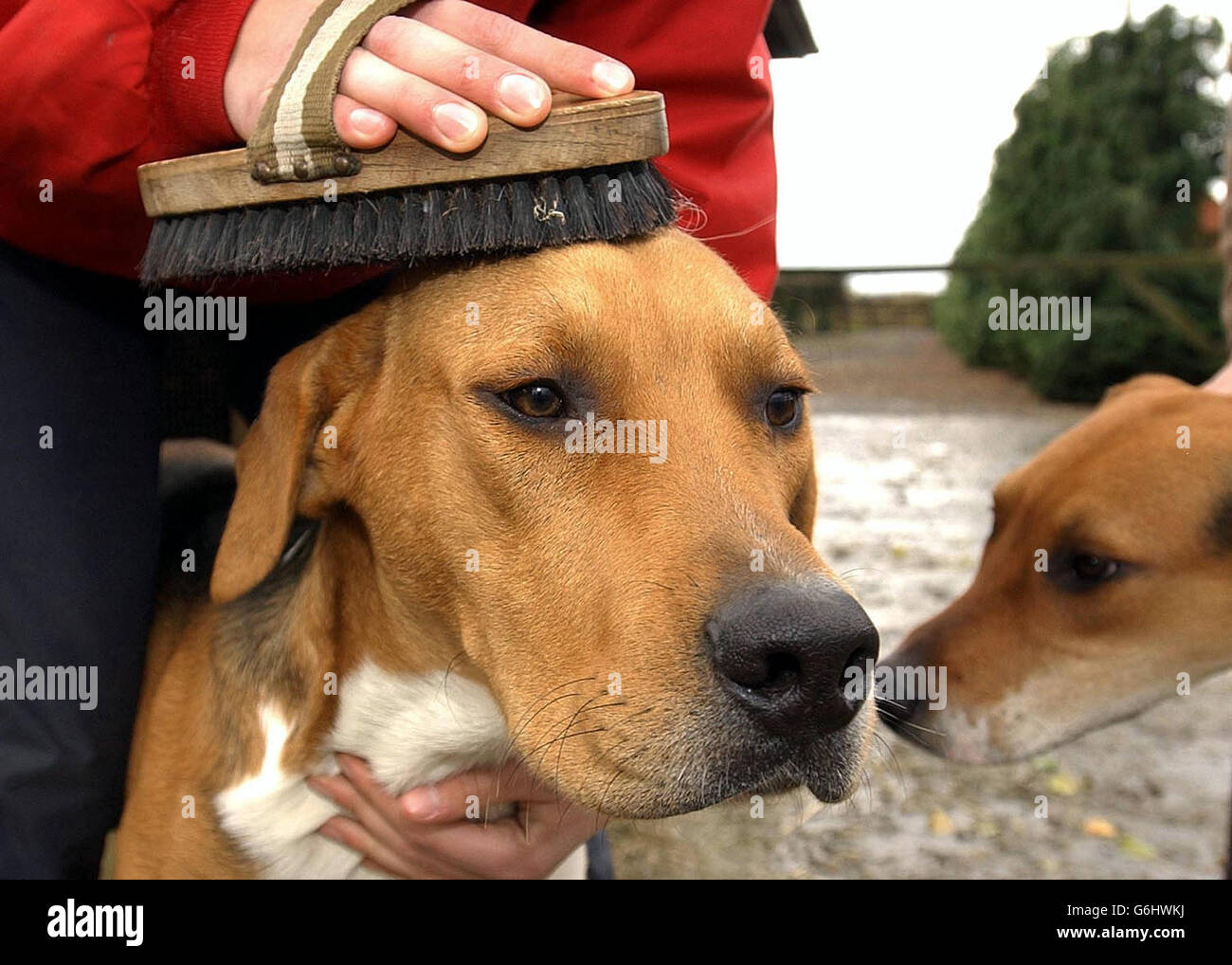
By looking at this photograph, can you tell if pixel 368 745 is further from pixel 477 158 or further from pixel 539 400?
pixel 477 158

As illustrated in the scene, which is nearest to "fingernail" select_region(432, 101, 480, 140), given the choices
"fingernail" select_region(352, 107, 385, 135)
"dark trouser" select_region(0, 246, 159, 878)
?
"fingernail" select_region(352, 107, 385, 135)

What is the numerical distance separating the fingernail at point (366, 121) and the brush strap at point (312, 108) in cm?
4

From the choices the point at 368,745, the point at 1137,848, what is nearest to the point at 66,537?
the point at 368,745

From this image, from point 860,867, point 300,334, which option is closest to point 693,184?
point 300,334

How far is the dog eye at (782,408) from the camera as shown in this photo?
2.59 metres

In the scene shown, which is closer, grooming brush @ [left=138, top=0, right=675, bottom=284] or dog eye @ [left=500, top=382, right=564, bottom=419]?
grooming brush @ [left=138, top=0, right=675, bottom=284]

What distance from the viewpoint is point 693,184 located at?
109 inches

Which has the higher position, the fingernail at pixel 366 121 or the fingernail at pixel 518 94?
the fingernail at pixel 518 94

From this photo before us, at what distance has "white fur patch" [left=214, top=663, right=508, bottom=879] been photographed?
2.64 meters

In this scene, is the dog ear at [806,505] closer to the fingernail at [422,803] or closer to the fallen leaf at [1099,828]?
the fingernail at [422,803]

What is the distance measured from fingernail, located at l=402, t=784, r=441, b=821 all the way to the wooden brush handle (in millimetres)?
1371

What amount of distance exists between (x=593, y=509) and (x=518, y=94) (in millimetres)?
780

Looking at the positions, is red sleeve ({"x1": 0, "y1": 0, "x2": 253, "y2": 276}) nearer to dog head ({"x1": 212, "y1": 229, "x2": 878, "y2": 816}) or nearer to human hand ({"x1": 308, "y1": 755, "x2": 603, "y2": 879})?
dog head ({"x1": 212, "y1": 229, "x2": 878, "y2": 816})

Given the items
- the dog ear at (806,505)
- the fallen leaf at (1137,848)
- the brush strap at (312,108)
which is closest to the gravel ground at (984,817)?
the fallen leaf at (1137,848)
